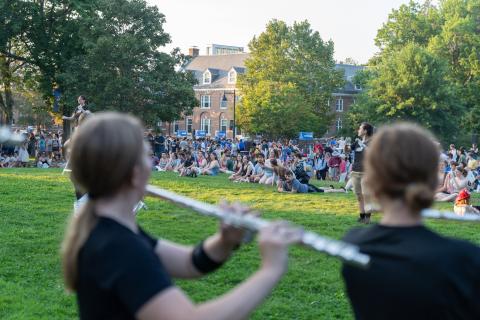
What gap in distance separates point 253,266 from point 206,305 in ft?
23.4

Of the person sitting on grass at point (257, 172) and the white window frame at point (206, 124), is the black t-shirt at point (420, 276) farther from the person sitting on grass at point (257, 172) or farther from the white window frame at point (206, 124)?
the white window frame at point (206, 124)

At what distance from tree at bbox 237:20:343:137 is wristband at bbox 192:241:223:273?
2845 inches

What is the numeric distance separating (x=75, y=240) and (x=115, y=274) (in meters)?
0.32

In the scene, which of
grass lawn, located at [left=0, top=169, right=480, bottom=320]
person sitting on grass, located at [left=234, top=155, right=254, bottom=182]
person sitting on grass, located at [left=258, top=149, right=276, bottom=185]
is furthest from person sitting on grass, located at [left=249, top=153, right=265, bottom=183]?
grass lawn, located at [left=0, top=169, right=480, bottom=320]

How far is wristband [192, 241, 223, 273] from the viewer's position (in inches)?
128

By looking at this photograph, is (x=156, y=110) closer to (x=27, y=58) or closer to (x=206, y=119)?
(x=27, y=58)

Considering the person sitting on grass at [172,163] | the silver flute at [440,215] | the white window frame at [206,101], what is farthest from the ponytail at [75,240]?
the white window frame at [206,101]

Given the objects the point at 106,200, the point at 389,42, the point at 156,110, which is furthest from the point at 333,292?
the point at 389,42

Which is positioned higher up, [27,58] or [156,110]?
[27,58]

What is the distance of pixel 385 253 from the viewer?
109 inches

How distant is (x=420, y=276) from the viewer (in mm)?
2678

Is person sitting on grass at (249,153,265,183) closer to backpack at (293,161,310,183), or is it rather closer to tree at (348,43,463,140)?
backpack at (293,161,310,183)

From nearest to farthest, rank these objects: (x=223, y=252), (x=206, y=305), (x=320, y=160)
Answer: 1. (x=206, y=305)
2. (x=223, y=252)
3. (x=320, y=160)

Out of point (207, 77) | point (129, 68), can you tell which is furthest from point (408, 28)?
point (129, 68)
